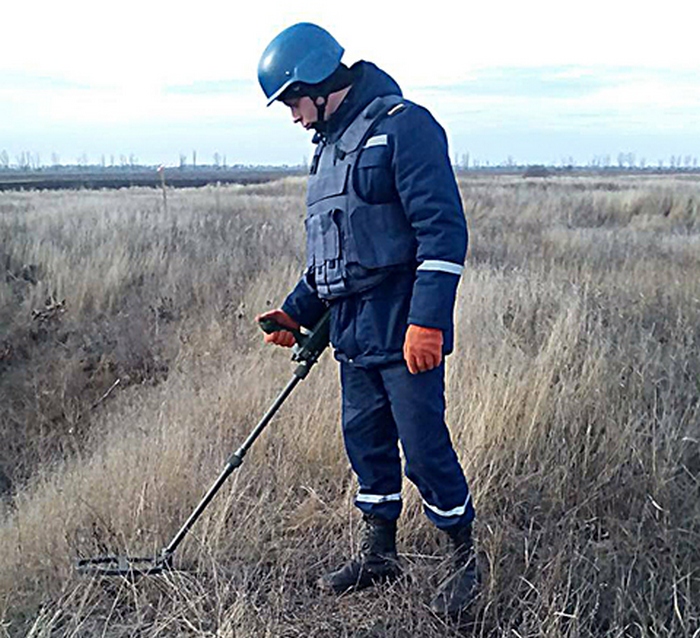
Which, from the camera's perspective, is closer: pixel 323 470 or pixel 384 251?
pixel 384 251

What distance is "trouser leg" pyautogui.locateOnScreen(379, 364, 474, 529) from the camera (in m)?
2.65

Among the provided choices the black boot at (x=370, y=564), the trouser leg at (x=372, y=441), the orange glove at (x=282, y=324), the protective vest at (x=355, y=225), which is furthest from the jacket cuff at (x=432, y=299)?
the black boot at (x=370, y=564)

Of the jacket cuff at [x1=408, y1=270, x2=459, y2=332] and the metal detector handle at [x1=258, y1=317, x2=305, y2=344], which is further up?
the jacket cuff at [x1=408, y1=270, x2=459, y2=332]

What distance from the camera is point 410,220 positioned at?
2.57 metres

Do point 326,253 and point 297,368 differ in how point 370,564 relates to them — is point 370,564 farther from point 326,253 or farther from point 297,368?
point 326,253

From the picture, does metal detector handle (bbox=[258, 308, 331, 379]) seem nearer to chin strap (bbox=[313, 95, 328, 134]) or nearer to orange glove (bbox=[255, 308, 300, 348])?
orange glove (bbox=[255, 308, 300, 348])

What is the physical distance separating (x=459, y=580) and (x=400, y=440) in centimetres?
52

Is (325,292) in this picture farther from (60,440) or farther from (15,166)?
(15,166)

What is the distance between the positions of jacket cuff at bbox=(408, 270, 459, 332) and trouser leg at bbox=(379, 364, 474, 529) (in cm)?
24

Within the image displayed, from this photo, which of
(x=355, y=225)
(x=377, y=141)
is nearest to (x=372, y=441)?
(x=355, y=225)

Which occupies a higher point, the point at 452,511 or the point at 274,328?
the point at 274,328

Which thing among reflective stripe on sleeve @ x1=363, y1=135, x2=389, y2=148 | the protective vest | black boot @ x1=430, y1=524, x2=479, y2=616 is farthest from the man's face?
black boot @ x1=430, y1=524, x2=479, y2=616

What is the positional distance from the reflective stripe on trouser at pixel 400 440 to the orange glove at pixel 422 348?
5.6 inches

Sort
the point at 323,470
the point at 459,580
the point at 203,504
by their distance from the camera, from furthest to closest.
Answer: the point at 323,470 < the point at 203,504 < the point at 459,580
